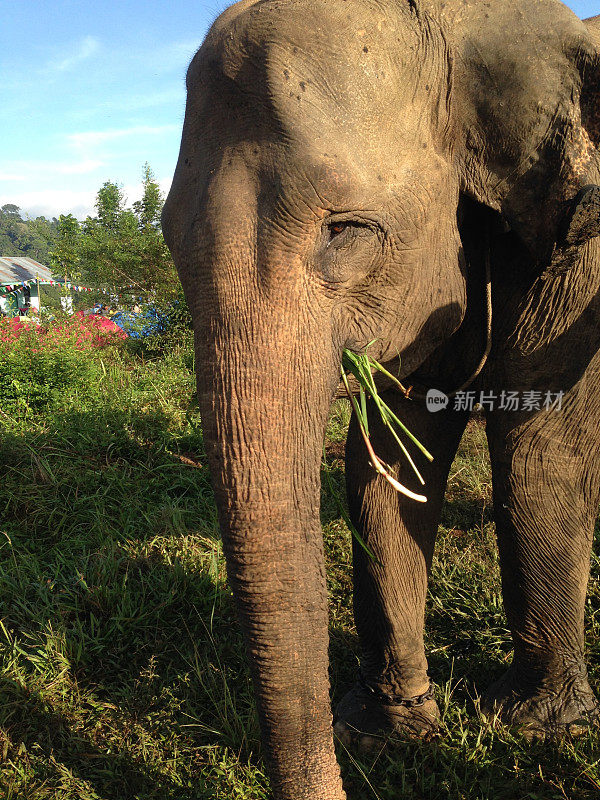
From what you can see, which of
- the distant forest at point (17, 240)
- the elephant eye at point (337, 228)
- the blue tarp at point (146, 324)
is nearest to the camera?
the elephant eye at point (337, 228)

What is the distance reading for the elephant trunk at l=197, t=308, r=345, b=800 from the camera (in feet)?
4.78

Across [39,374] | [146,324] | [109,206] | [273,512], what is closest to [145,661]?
[273,512]

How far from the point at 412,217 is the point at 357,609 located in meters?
1.62

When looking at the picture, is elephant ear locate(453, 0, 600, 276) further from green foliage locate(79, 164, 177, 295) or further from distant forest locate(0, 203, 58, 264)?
distant forest locate(0, 203, 58, 264)

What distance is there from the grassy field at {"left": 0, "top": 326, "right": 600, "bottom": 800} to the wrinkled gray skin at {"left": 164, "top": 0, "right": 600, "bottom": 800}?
36cm

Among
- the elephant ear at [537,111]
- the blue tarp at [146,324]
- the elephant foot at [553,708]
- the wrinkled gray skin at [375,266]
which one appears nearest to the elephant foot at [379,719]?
the elephant foot at [553,708]

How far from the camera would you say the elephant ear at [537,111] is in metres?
1.80

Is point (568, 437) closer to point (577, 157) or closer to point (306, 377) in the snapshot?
point (577, 157)

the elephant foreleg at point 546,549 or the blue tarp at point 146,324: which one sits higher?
the blue tarp at point 146,324

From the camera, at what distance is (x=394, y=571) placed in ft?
8.83

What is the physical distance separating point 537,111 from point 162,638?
96.4 inches

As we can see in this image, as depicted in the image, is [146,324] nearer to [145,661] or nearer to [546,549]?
[145,661]

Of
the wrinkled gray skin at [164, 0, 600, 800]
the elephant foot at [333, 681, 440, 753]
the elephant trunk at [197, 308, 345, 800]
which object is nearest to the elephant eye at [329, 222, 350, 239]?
the wrinkled gray skin at [164, 0, 600, 800]

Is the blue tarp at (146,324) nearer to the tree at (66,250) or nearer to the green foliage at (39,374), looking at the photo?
the green foliage at (39,374)
